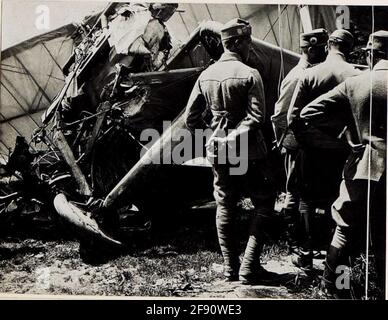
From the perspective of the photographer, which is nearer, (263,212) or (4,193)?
(263,212)

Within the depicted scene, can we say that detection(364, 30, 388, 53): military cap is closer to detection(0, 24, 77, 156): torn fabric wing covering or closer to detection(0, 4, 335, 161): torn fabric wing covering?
detection(0, 4, 335, 161): torn fabric wing covering

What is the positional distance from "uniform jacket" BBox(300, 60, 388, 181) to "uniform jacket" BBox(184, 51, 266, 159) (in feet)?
2.01

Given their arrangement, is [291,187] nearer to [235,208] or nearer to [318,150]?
[318,150]

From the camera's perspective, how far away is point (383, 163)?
535 centimetres

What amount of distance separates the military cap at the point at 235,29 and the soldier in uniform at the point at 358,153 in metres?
1.02

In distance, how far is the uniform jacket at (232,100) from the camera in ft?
17.6

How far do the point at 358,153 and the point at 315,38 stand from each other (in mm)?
1252

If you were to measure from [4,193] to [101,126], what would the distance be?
128 cm

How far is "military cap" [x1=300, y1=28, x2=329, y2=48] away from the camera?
5496 mm

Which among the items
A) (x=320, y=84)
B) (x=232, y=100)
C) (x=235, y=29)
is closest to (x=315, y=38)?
(x=320, y=84)

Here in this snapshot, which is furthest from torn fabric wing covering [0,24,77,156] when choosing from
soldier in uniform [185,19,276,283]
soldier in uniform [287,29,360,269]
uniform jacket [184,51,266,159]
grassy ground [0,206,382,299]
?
soldier in uniform [287,29,360,269]
